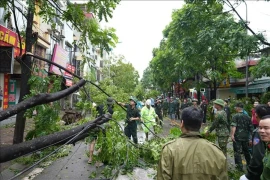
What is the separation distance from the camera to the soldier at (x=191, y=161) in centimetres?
246

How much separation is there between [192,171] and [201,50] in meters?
11.7

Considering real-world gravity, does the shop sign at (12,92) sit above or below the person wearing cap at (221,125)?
above

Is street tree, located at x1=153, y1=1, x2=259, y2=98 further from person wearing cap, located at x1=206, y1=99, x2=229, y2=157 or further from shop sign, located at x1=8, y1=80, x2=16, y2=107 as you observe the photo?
shop sign, located at x1=8, y1=80, x2=16, y2=107

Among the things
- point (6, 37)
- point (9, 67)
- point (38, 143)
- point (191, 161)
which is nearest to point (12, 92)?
point (6, 37)

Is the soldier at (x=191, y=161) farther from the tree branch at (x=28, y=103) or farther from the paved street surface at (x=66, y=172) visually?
the paved street surface at (x=66, y=172)

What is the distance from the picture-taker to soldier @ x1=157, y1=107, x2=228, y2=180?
2.46 m

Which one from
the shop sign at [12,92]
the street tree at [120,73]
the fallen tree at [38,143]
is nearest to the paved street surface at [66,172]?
the fallen tree at [38,143]

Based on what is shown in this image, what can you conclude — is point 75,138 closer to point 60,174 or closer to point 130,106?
point 60,174

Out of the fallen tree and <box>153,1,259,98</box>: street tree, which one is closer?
the fallen tree

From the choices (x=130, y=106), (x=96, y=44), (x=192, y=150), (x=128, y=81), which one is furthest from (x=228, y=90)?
(x=192, y=150)

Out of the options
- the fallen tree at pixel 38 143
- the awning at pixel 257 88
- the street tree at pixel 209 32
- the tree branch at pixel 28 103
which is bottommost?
the fallen tree at pixel 38 143

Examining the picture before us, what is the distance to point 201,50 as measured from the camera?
13.4 meters

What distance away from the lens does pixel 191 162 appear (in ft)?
8.13

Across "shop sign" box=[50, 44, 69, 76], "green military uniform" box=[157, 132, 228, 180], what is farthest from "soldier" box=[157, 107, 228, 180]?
"shop sign" box=[50, 44, 69, 76]
